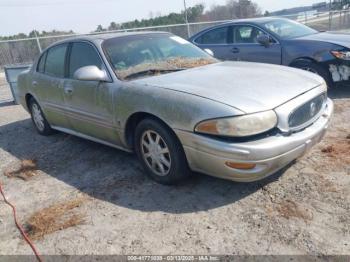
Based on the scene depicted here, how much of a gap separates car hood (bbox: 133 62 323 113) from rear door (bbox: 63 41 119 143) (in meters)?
0.51

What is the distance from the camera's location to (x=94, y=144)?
212 inches

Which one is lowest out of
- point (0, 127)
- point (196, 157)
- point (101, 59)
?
point (0, 127)

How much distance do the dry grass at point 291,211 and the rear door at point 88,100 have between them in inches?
76.4

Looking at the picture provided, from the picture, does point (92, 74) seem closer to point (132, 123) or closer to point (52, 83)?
point (132, 123)

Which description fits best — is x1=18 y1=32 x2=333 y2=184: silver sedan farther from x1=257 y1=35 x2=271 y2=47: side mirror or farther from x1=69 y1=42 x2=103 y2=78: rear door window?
x1=257 y1=35 x2=271 y2=47: side mirror

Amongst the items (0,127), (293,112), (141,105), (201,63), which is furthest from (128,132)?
(0,127)

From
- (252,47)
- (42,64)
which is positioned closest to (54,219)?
(42,64)

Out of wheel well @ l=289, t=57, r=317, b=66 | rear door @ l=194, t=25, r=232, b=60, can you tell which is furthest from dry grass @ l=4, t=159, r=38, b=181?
wheel well @ l=289, t=57, r=317, b=66

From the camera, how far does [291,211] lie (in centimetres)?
313

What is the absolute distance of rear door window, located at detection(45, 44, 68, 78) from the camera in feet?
16.5

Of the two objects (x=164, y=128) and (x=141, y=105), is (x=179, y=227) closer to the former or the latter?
(x=164, y=128)

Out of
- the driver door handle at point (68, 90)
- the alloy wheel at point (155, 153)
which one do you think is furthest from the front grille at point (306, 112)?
the driver door handle at point (68, 90)

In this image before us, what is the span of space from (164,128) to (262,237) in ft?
4.36

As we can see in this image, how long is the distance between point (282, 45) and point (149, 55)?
355 cm
